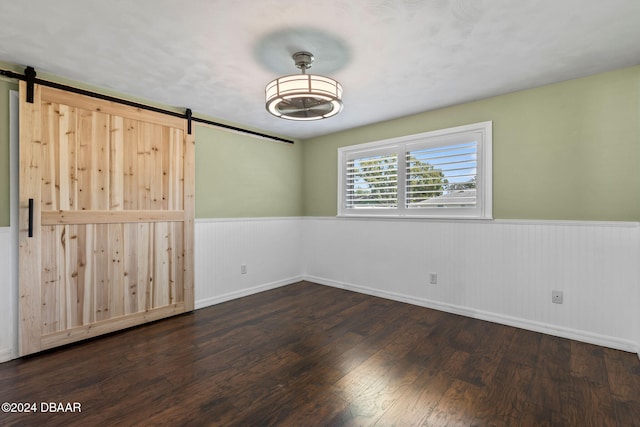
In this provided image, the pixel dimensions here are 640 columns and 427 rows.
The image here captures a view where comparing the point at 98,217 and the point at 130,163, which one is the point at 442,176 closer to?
the point at 130,163

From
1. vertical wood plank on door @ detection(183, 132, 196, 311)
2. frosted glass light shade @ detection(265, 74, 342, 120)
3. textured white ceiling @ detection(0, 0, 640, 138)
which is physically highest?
textured white ceiling @ detection(0, 0, 640, 138)

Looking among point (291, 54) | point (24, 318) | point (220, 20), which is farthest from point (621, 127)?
point (24, 318)

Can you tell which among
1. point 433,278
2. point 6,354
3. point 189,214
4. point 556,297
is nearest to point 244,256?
point 189,214

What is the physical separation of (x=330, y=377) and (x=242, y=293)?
2325mm

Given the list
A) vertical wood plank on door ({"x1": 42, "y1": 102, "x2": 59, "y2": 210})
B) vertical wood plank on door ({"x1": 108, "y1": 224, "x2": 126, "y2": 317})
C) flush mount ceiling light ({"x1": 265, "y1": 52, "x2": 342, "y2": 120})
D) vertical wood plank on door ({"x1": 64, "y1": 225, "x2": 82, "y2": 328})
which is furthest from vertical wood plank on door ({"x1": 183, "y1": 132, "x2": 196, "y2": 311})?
flush mount ceiling light ({"x1": 265, "y1": 52, "x2": 342, "y2": 120})

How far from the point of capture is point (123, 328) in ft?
9.87

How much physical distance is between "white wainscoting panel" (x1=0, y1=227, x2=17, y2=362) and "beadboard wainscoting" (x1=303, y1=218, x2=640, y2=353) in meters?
3.59

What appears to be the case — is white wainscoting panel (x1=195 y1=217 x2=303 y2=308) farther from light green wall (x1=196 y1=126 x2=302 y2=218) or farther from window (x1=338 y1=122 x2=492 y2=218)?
window (x1=338 y1=122 x2=492 y2=218)

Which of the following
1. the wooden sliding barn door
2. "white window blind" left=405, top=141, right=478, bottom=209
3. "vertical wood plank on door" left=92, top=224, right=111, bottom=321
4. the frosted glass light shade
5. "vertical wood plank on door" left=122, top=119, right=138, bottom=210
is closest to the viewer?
the frosted glass light shade

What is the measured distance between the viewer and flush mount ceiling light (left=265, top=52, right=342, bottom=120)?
212cm

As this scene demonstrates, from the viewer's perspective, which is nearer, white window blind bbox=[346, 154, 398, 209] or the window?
the window

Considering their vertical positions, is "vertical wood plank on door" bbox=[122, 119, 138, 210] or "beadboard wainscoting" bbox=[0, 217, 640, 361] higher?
"vertical wood plank on door" bbox=[122, 119, 138, 210]

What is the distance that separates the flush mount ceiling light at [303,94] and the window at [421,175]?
5.54 feet

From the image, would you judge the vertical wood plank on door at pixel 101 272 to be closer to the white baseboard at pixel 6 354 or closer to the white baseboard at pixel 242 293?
the white baseboard at pixel 6 354
